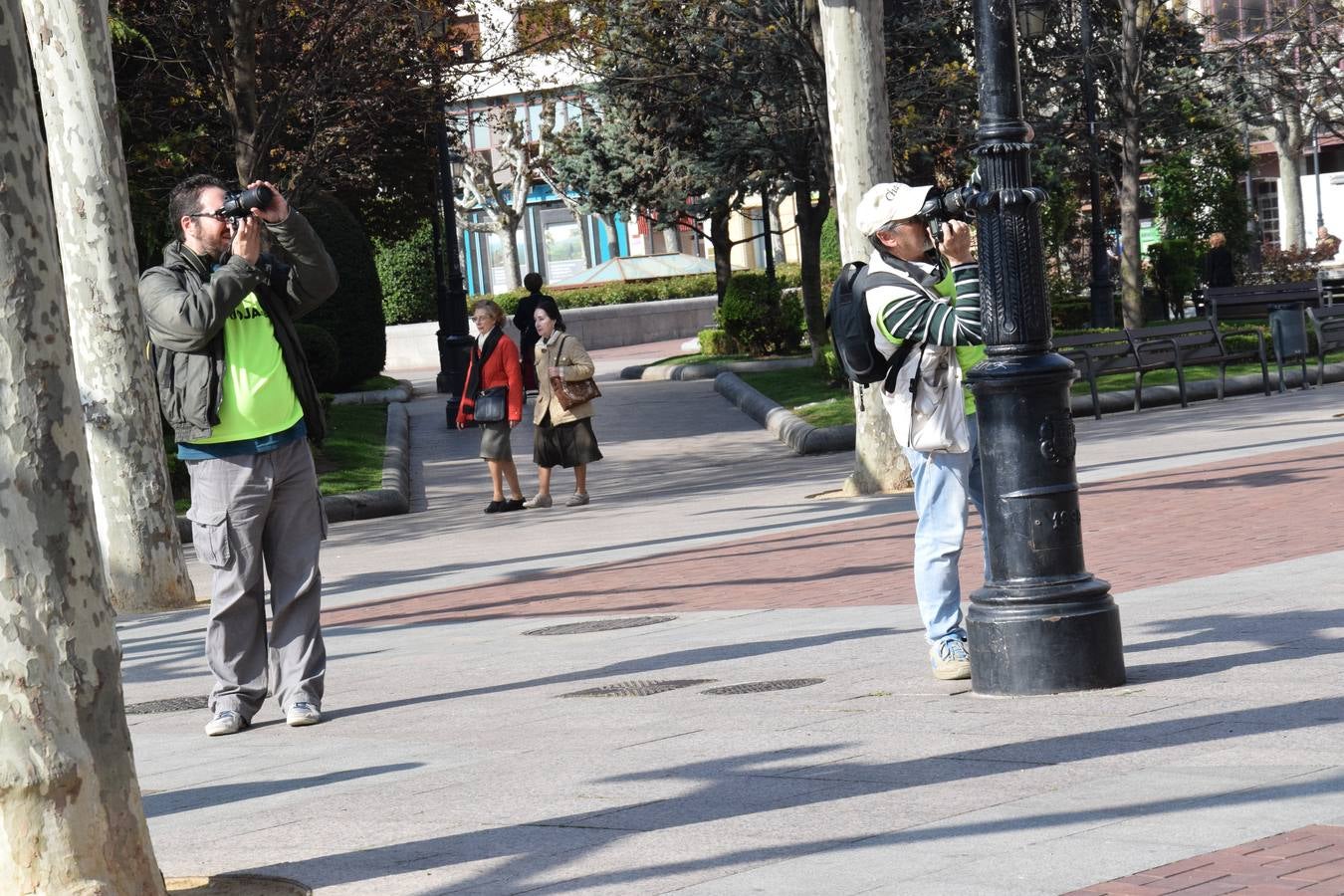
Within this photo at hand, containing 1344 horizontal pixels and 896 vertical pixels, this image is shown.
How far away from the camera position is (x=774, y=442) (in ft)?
70.0

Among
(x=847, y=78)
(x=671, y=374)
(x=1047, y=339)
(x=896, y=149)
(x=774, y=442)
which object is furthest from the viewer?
(x=671, y=374)

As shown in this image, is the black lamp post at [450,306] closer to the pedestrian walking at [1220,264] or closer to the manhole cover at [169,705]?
the pedestrian walking at [1220,264]

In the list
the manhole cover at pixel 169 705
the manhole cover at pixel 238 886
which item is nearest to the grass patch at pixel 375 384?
the manhole cover at pixel 169 705

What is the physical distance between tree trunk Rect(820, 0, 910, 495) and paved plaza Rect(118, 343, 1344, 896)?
2426mm

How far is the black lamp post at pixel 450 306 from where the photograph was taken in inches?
1133

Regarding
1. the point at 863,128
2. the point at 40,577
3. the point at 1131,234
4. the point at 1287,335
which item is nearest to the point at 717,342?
the point at 1131,234

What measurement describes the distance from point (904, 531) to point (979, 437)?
5968 millimetres

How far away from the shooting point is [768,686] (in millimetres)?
6816

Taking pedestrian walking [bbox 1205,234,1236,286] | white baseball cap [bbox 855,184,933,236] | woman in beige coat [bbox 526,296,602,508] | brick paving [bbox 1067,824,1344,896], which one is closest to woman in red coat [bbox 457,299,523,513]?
woman in beige coat [bbox 526,296,602,508]

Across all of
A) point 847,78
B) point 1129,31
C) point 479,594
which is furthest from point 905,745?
point 1129,31

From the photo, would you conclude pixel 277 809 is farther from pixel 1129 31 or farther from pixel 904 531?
pixel 1129 31

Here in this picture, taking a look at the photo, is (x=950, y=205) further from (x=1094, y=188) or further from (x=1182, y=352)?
(x=1094, y=188)

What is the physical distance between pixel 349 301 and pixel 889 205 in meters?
26.4

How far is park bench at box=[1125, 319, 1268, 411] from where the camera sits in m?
20.9
